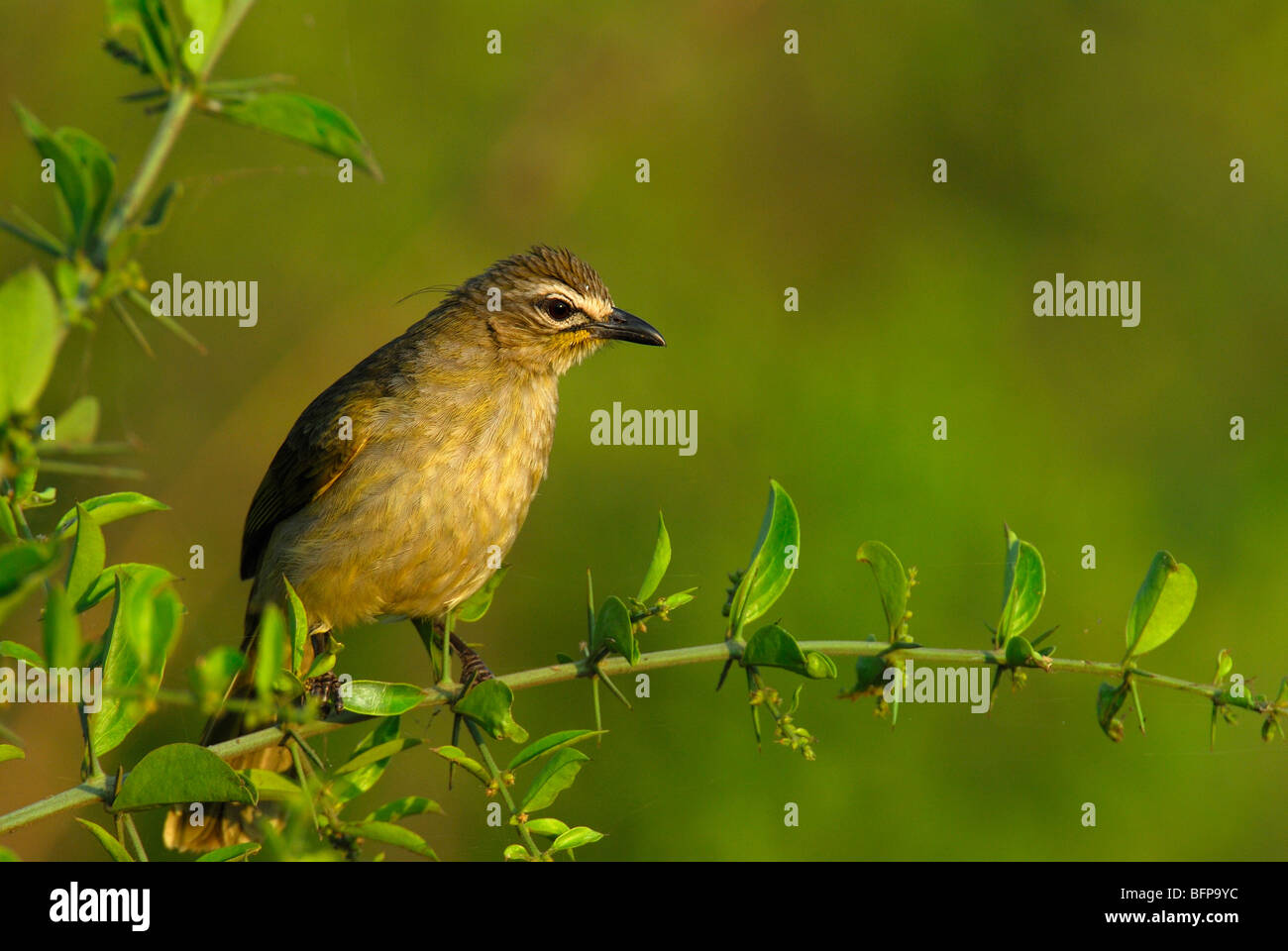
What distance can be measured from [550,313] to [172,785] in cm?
289

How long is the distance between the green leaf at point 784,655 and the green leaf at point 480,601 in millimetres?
1302

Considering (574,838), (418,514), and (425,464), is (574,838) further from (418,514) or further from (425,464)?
(425,464)

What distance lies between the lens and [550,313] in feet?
14.9

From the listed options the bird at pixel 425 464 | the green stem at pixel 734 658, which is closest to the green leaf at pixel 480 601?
the bird at pixel 425 464

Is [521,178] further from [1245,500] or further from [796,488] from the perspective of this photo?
[1245,500]

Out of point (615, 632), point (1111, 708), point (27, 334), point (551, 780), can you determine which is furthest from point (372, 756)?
point (1111, 708)

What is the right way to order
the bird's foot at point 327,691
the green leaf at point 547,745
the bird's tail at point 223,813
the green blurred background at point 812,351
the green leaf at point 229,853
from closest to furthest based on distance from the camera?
the green leaf at point 229,853 < the green leaf at point 547,745 < the bird's foot at point 327,691 < the bird's tail at point 223,813 < the green blurred background at point 812,351

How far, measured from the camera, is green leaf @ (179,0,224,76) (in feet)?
4.54

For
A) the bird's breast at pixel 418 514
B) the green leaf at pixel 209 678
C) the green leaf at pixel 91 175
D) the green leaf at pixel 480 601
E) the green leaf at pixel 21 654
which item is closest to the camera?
the green leaf at pixel 209 678

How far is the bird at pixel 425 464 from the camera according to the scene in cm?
381

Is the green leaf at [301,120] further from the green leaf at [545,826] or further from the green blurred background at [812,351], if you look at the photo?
the green blurred background at [812,351]

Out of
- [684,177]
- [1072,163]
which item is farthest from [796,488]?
[1072,163]

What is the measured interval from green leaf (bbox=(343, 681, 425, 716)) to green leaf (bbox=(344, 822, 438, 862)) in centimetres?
21

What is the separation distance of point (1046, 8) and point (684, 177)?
2082 mm
